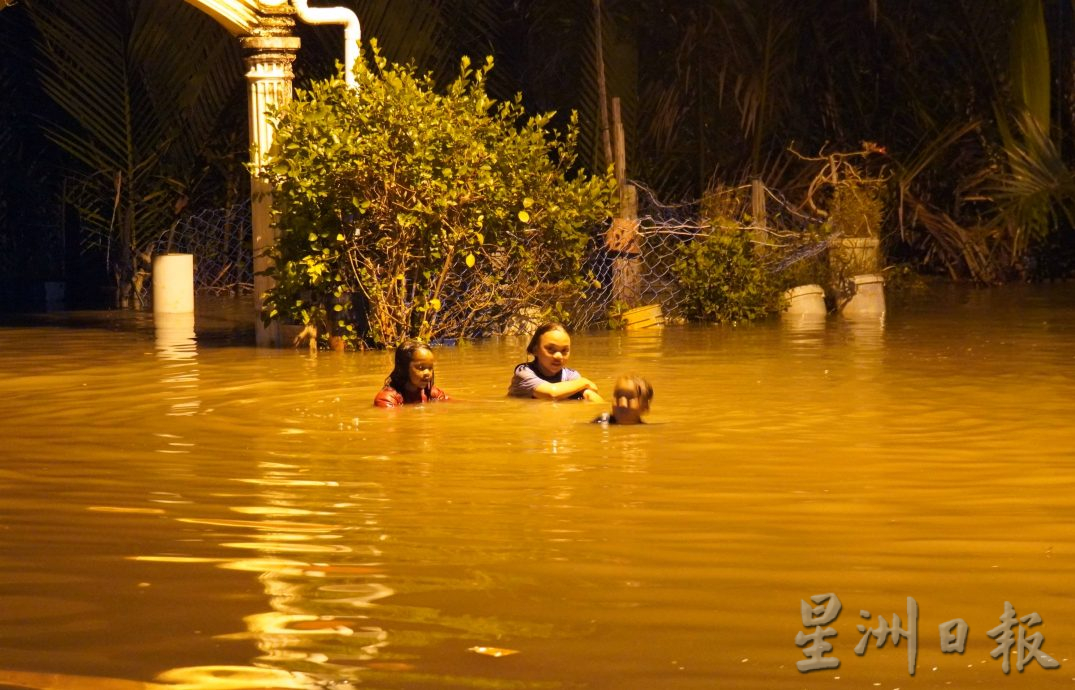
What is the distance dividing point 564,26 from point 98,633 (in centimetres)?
1785

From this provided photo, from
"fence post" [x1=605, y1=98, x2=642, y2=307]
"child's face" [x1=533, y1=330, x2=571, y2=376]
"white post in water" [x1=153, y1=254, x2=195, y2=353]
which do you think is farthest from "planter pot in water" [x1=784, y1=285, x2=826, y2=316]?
"child's face" [x1=533, y1=330, x2=571, y2=376]

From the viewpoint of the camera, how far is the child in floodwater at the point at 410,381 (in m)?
9.98

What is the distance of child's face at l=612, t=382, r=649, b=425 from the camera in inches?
352

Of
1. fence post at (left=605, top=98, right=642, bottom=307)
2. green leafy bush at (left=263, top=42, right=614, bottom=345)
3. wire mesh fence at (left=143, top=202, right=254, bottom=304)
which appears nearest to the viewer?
green leafy bush at (left=263, top=42, right=614, bottom=345)

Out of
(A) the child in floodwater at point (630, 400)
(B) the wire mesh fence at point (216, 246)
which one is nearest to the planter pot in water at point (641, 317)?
(B) the wire mesh fence at point (216, 246)

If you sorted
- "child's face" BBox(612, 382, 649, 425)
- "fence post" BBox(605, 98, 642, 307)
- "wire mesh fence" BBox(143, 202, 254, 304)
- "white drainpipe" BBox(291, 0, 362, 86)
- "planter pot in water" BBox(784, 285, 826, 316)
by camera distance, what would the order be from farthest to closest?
"wire mesh fence" BBox(143, 202, 254, 304), "planter pot in water" BBox(784, 285, 826, 316), "fence post" BBox(605, 98, 642, 307), "white drainpipe" BBox(291, 0, 362, 86), "child's face" BBox(612, 382, 649, 425)

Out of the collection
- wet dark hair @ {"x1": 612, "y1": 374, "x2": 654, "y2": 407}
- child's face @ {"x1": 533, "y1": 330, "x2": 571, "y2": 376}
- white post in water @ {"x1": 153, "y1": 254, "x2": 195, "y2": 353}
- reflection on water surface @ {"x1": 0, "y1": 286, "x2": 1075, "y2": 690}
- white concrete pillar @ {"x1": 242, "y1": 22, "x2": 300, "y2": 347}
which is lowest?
reflection on water surface @ {"x1": 0, "y1": 286, "x2": 1075, "y2": 690}

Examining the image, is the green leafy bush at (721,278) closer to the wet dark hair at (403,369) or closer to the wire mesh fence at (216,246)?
the wire mesh fence at (216,246)

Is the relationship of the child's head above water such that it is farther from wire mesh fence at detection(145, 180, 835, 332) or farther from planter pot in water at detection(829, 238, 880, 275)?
planter pot in water at detection(829, 238, 880, 275)

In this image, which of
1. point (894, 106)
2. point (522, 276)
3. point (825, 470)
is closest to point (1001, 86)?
point (894, 106)

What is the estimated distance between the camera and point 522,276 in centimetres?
1539

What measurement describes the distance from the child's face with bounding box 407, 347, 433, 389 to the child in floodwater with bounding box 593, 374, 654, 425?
1377 millimetres

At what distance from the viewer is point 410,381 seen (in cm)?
1011

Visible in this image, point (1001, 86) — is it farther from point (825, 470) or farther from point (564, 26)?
point (825, 470)
